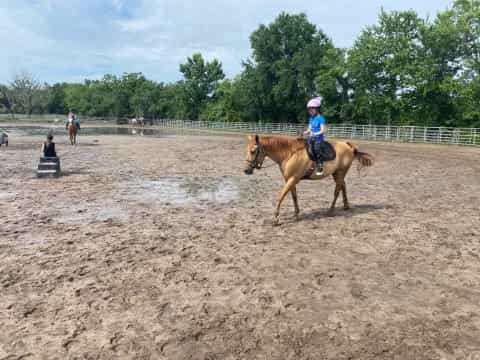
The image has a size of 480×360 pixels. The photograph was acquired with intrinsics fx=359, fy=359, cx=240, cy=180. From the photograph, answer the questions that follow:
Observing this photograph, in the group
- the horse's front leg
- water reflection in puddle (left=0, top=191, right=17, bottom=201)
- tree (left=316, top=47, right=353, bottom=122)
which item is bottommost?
water reflection in puddle (left=0, top=191, right=17, bottom=201)

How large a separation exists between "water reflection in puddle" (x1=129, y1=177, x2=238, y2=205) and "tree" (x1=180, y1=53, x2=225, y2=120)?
7496 centimetres

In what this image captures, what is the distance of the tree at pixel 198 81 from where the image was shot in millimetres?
85812

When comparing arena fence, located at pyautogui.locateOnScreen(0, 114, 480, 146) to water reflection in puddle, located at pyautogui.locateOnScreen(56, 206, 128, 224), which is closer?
water reflection in puddle, located at pyautogui.locateOnScreen(56, 206, 128, 224)

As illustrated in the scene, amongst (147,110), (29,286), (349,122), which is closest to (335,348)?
(29,286)

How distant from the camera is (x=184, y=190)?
419 inches

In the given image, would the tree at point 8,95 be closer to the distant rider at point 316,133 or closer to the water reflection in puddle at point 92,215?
the water reflection in puddle at point 92,215

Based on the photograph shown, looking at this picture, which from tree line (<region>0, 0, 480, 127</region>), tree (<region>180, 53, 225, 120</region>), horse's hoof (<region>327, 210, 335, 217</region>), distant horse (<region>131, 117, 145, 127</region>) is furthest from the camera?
tree (<region>180, 53, 225, 120</region>)

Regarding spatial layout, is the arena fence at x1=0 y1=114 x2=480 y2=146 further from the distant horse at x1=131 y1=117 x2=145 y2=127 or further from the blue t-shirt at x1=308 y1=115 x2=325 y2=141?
the blue t-shirt at x1=308 y1=115 x2=325 y2=141

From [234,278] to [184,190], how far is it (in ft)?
20.3

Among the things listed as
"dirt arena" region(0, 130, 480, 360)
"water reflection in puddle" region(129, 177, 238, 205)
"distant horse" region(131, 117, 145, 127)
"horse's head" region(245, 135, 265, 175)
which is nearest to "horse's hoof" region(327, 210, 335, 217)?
"dirt arena" region(0, 130, 480, 360)

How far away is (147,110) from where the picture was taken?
95250 mm

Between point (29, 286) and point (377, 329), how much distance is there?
4.05 metres

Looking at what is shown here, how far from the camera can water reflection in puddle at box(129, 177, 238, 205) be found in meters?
9.45

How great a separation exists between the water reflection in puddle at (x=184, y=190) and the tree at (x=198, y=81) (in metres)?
75.0
